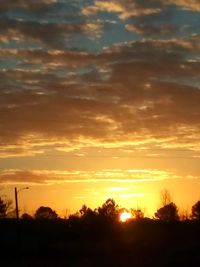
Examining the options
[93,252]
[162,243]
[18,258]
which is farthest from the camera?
[162,243]

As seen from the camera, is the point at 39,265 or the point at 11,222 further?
the point at 11,222

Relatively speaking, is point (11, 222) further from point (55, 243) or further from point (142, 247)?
point (142, 247)

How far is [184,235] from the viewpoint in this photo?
235 ft

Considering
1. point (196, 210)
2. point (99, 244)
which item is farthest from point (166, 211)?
point (99, 244)

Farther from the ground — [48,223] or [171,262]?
[48,223]

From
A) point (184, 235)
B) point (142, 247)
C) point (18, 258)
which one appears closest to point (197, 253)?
point (142, 247)

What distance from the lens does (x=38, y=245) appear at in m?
61.7

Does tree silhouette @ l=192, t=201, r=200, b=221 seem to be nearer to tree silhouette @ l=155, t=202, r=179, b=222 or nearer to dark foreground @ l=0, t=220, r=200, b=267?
tree silhouette @ l=155, t=202, r=179, b=222

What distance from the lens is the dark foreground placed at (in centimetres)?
4316

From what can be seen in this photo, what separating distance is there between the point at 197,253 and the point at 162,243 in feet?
47.9

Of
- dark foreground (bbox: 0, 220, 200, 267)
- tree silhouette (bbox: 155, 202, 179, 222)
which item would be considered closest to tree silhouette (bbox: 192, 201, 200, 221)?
tree silhouette (bbox: 155, 202, 179, 222)

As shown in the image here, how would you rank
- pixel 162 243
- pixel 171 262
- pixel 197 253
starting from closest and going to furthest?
pixel 171 262 → pixel 197 253 → pixel 162 243

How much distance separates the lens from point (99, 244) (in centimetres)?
6281

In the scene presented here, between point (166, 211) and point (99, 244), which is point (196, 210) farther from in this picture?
point (99, 244)
